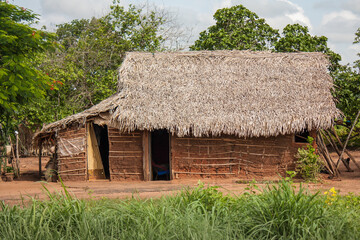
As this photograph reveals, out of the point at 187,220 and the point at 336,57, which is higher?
the point at 336,57

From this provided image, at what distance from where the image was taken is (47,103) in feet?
56.9

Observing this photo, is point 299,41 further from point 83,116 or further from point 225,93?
point 83,116

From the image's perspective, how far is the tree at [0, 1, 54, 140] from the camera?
8.62 m

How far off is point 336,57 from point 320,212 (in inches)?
477

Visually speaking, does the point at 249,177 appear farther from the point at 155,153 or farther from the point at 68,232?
the point at 68,232

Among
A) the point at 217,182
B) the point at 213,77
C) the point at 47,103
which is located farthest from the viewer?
the point at 47,103

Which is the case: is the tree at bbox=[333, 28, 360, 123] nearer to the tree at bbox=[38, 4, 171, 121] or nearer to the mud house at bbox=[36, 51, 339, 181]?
the mud house at bbox=[36, 51, 339, 181]

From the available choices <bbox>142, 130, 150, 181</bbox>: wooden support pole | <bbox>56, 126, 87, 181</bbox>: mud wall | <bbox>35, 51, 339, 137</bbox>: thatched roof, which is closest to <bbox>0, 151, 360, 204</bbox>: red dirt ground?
<bbox>142, 130, 150, 181</bbox>: wooden support pole

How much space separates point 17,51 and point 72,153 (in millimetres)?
3440

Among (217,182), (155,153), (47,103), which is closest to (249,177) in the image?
(217,182)

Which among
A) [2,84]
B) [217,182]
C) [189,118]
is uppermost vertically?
[2,84]

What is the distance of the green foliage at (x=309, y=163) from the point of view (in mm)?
10922

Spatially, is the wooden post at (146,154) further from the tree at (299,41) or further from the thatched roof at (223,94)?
the tree at (299,41)

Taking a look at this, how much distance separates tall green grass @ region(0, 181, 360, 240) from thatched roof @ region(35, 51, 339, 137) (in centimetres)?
599
